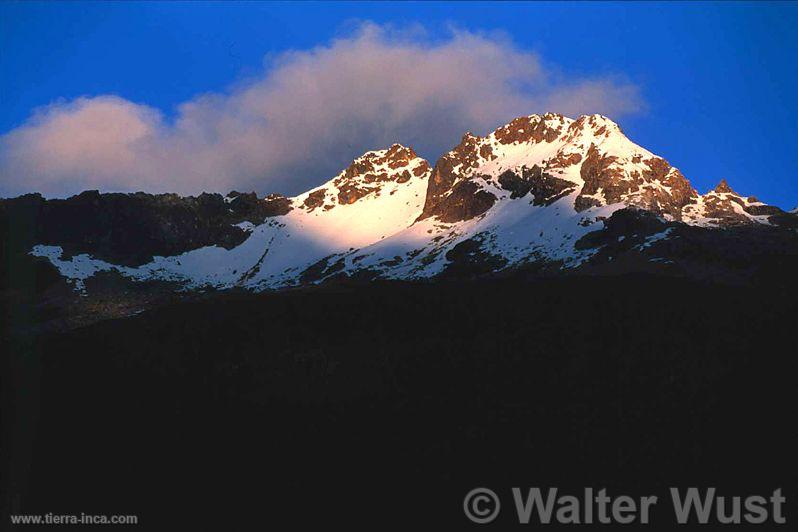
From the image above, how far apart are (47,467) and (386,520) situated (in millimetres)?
25928

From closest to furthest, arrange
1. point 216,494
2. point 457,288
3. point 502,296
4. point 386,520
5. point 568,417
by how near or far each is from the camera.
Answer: point 386,520 → point 216,494 → point 568,417 → point 502,296 → point 457,288

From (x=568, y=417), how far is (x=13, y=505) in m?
39.4

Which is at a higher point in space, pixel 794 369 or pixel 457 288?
pixel 457 288

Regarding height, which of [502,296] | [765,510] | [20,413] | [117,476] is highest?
[502,296]

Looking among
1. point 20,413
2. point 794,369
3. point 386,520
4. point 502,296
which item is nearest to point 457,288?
point 502,296

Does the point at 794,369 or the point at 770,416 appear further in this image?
the point at 794,369

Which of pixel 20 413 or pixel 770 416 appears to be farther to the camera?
pixel 20 413

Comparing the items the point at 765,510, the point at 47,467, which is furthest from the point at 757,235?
the point at 47,467

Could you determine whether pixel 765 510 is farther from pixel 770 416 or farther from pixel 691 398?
pixel 691 398

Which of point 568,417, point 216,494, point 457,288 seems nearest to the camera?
point 216,494

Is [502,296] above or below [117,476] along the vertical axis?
above

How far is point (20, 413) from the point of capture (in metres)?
65.6

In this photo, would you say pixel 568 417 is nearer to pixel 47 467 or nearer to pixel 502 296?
pixel 47 467

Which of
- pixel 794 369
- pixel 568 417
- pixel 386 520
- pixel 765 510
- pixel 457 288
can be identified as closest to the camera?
pixel 765 510
